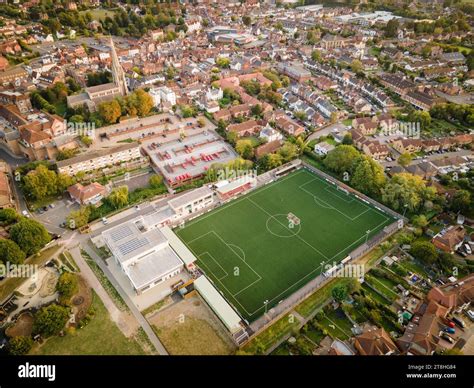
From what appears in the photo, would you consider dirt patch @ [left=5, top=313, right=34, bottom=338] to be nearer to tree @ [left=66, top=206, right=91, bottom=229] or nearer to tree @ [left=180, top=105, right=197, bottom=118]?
tree @ [left=66, top=206, right=91, bottom=229]

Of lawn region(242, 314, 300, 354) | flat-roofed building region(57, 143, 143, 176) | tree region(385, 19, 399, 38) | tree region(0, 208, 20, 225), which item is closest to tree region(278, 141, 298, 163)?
flat-roofed building region(57, 143, 143, 176)

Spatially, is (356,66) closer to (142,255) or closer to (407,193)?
(407,193)

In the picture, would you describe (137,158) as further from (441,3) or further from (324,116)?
(441,3)

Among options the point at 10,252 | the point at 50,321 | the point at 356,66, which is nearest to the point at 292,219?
the point at 50,321

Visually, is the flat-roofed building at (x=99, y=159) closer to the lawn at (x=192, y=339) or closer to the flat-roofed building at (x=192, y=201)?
the flat-roofed building at (x=192, y=201)

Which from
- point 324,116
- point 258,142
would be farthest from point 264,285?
point 324,116
